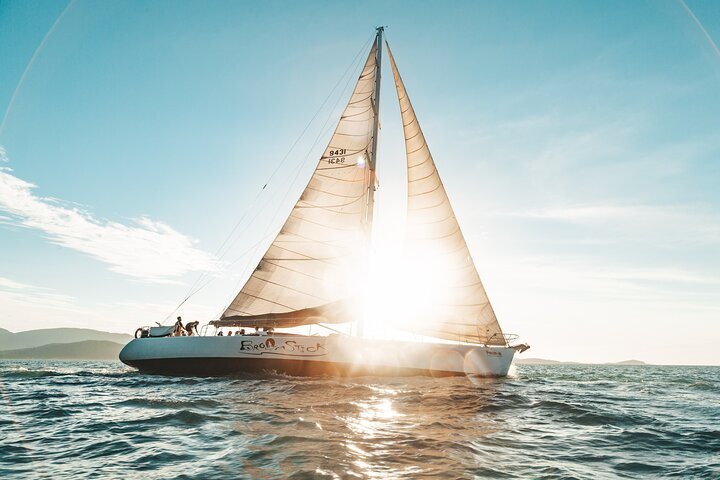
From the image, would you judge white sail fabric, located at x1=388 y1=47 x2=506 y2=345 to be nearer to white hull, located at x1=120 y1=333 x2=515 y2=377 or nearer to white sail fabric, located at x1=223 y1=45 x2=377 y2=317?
white hull, located at x1=120 y1=333 x2=515 y2=377

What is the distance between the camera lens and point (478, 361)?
17.2 m

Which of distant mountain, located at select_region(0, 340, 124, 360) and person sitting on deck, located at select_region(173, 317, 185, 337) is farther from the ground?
person sitting on deck, located at select_region(173, 317, 185, 337)

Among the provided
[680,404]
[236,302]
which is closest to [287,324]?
[236,302]

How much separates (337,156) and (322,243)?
4.60m

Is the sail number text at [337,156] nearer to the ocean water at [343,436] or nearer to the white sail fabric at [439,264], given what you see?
the white sail fabric at [439,264]

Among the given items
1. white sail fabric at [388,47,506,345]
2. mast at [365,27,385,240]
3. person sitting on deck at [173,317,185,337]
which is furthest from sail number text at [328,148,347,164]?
person sitting on deck at [173,317,185,337]

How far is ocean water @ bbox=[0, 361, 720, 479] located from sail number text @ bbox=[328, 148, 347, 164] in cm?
1130

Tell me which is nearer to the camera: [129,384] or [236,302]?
[129,384]

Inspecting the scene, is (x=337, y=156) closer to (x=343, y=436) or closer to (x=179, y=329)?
(x=179, y=329)

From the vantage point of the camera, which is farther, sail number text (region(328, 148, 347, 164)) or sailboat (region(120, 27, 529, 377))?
sail number text (region(328, 148, 347, 164))

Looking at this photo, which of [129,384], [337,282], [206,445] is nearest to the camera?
[206,445]

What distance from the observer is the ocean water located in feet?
17.7

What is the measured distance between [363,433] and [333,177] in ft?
46.7

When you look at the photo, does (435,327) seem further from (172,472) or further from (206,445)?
(172,472)
